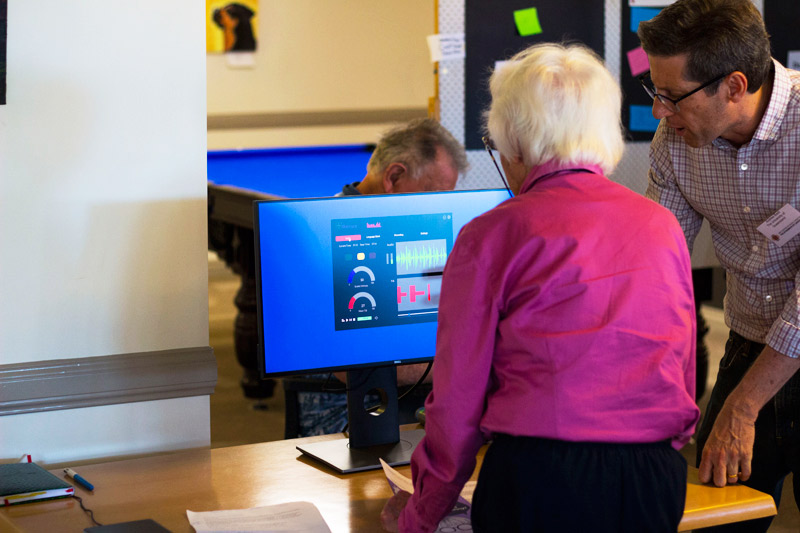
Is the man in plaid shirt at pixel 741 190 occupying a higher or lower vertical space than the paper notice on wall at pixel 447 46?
lower

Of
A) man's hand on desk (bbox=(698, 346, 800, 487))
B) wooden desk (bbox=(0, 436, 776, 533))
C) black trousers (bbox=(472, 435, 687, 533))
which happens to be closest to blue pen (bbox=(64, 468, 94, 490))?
wooden desk (bbox=(0, 436, 776, 533))

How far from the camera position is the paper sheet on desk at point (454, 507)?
59.7 inches

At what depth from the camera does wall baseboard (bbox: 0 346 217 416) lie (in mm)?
1851

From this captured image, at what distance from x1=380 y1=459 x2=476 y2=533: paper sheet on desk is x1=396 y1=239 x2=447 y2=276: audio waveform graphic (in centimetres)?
38

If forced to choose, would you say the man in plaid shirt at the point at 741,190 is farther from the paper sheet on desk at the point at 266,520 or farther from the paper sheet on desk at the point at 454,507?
the paper sheet on desk at the point at 266,520

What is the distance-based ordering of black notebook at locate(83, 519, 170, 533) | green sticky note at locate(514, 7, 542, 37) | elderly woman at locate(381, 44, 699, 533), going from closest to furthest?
1. elderly woman at locate(381, 44, 699, 533)
2. black notebook at locate(83, 519, 170, 533)
3. green sticky note at locate(514, 7, 542, 37)

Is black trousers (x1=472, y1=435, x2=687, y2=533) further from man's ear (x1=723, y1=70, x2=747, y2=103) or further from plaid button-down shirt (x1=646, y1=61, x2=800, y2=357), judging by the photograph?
man's ear (x1=723, y1=70, x2=747, y2=103)

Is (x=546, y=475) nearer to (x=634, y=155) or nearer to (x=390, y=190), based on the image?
(x=390, y=190)

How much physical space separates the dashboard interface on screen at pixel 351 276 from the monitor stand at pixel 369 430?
0.18ft

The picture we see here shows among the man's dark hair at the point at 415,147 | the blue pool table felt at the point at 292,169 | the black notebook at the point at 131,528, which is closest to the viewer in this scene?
the black notebook at the point at 131,528

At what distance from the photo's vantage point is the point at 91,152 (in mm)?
1863

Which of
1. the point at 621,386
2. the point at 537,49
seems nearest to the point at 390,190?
the point at 537,49

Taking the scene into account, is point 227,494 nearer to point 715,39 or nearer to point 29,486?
point 29,486

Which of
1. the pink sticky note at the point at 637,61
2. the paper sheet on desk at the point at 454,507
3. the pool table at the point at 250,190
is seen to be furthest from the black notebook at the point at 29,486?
the pink sticky note at the point at 637,61
